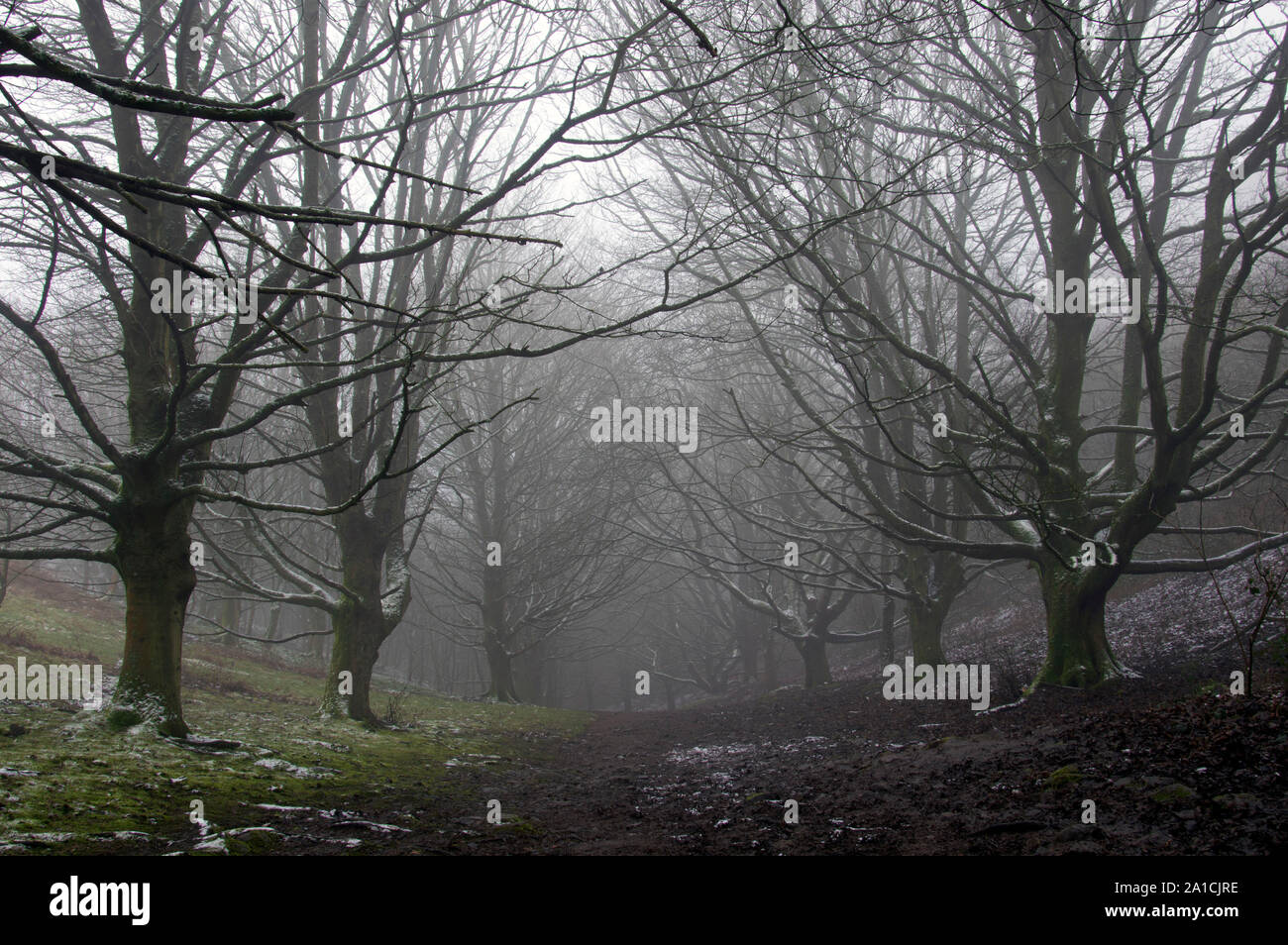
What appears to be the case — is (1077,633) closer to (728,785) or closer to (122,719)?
(728,785)

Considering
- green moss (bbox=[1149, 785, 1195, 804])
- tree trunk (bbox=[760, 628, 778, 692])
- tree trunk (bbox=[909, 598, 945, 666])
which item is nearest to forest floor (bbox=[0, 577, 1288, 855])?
green moss (bbox=[1149, 785, 1195, 804])

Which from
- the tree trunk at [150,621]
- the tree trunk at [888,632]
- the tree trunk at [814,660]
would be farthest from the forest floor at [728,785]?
the tree trunk at [814,660]

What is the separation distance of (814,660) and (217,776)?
51.1 feet

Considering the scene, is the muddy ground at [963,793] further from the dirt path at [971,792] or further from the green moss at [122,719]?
the green moss at [122,719]

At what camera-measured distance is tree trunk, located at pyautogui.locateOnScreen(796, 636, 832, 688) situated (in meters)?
18.2

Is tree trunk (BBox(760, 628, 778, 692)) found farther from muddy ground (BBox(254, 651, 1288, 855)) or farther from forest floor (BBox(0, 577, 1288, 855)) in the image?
muddy ground (BBox(254, 651, 1288, 855))

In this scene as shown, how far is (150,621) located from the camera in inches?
212

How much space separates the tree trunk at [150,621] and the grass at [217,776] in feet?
0.66

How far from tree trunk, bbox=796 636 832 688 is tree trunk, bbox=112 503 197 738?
14.9m

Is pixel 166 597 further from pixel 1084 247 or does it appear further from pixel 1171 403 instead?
pixel 1171 403

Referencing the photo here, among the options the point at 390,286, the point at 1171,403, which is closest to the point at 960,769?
the point at 390,286

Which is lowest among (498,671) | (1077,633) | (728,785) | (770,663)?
(770,663)

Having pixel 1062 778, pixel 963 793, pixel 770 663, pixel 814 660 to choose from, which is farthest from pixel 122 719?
pixel 770 663
